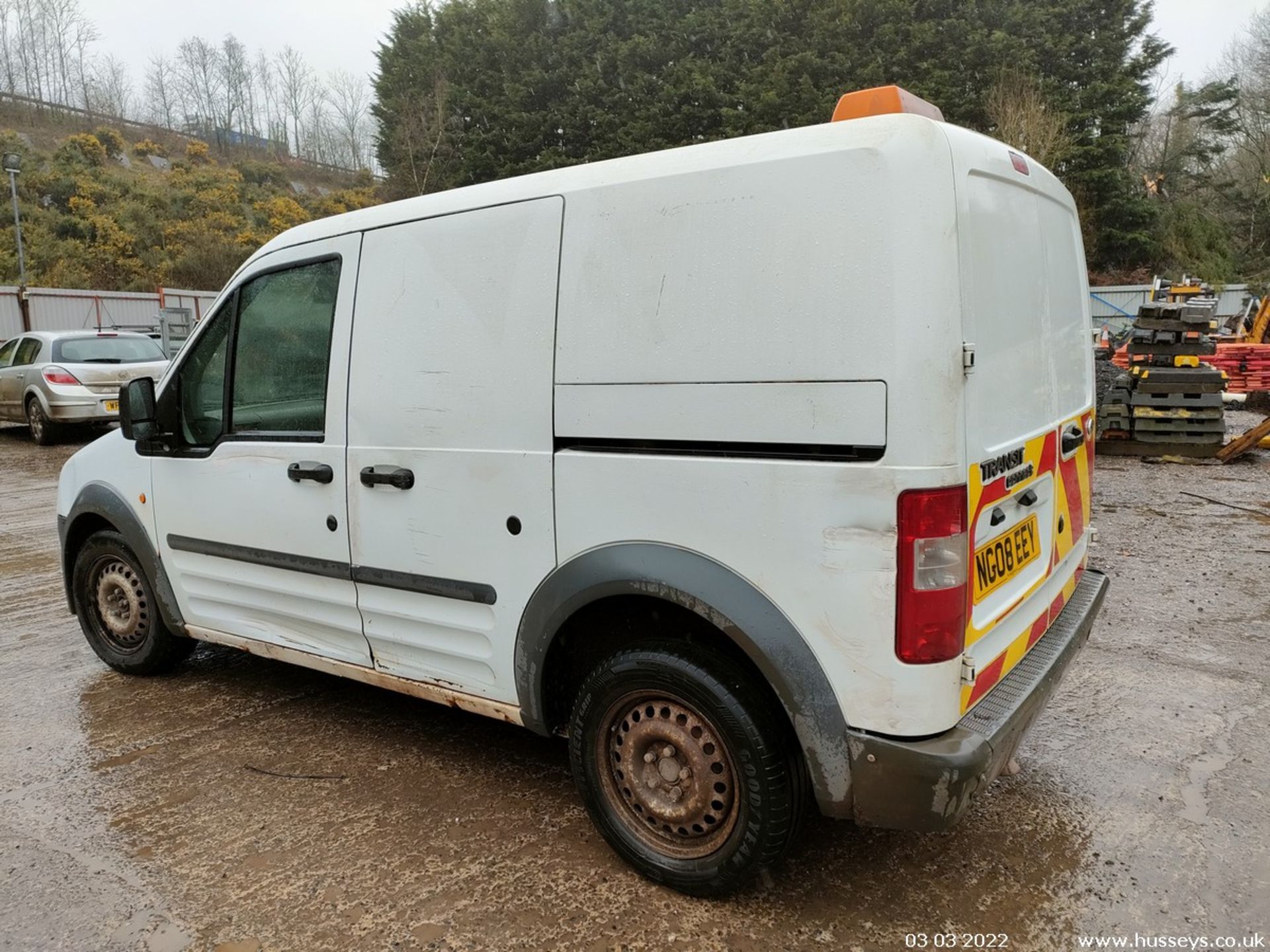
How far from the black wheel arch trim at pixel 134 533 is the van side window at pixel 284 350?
2.93ft

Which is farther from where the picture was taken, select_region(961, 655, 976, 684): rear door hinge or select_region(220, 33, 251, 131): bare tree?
select_region(220, 33, 251, 131): bare tree

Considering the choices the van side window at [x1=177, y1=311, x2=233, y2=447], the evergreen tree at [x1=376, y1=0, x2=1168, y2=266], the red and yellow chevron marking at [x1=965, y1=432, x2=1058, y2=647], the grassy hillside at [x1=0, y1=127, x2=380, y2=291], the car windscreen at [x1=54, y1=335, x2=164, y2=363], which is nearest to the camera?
the red and yellow chevron marking at [x1=965, y1=432, x2=1058, y2=647]

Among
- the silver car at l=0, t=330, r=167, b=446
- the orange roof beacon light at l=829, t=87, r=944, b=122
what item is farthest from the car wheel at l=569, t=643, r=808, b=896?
the silver car at l=0, t=330, r=167, b=446

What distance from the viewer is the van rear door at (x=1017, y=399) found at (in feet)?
7.03

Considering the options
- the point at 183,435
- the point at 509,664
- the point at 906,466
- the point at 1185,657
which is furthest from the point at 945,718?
the point at 183,435

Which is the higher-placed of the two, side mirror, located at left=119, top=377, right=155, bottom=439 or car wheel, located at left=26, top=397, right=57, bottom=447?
side mirror, located at left=119, top=377, right=155, bottom=439

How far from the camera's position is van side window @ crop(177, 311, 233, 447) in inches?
139

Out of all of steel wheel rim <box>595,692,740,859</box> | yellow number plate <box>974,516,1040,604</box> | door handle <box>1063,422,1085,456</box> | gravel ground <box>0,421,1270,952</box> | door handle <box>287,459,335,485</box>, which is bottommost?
gravel ground <box>0,421,1270,952</box>

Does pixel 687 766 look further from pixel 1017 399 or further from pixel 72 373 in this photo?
pixel 72 373

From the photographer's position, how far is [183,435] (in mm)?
3666

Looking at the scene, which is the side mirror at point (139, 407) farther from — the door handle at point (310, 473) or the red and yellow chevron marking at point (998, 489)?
the red and yellow chevron marking at point (998, 489)

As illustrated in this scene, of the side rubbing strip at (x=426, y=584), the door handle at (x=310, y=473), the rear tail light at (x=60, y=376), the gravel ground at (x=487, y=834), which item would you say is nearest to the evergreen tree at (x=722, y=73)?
the rear tail light at (x=60, y=376)

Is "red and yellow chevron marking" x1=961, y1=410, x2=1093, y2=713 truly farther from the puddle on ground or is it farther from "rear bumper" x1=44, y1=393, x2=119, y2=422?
→ "rear bumper" x1=44, y1=393, x2=119, y2=422

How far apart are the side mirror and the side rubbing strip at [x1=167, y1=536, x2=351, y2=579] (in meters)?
0.48
